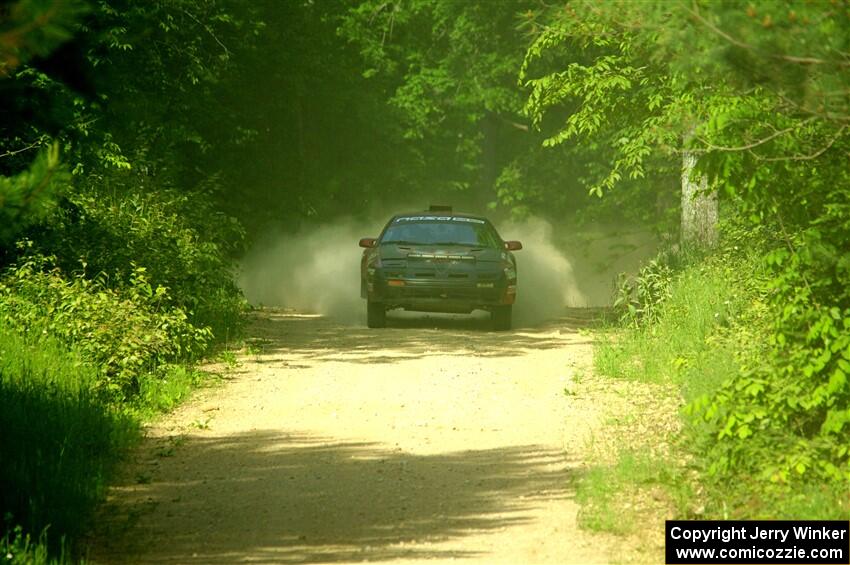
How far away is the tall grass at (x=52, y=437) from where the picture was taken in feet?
28.0

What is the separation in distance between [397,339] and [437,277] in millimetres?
1555

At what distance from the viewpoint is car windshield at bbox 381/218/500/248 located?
846 inches

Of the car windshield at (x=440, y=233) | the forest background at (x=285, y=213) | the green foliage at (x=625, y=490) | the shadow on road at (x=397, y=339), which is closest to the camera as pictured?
the forest background at (x=285, y=213)

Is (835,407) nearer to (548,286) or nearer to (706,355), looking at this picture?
(706,355)

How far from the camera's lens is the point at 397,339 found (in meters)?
19.4

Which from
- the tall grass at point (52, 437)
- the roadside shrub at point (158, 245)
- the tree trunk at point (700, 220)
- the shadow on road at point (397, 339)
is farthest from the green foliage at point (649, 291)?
the tall grass at point (52, 437)

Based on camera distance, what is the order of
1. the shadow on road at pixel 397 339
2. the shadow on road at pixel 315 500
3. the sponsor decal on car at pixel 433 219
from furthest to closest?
1. the sponsor decal on car at pixel 433 219
2. the shadow on road at pixel 397 339
3. the shadow on road at pixel 315 500

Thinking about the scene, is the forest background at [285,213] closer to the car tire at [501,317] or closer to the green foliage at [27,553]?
the green foliage at [27,553]

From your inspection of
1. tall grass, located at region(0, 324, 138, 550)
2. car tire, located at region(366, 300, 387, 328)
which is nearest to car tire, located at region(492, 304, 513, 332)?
car tire, located at region(366, 300, 387, 328)

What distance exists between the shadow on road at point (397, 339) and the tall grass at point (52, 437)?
419cm

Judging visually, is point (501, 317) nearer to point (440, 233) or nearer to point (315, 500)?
point (440, 233)

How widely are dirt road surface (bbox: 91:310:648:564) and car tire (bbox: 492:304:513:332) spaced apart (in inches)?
156

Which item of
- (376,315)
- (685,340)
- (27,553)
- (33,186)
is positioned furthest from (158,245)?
(33,186)

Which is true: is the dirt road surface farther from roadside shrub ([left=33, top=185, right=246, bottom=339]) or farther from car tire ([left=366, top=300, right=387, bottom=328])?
car tire ([left=366, top=300, right=387, bottom=328])
